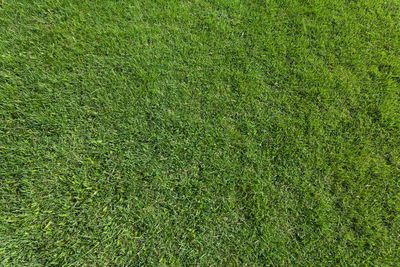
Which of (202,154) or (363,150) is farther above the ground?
(363,150)

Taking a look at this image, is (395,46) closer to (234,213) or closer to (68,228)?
(234,213)

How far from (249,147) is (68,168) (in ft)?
6.71

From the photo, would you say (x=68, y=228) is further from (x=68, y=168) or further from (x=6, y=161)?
(x=6, y=161)

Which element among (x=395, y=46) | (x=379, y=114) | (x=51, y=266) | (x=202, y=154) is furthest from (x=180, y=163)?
(x=395, y=46)

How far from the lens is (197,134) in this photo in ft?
8.04

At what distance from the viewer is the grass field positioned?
1.99m

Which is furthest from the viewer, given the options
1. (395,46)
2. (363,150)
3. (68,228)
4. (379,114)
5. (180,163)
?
(395,46)

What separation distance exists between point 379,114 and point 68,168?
156 inches

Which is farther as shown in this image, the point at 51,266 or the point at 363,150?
the point at 363,150

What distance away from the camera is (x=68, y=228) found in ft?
6.29

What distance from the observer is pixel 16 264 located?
5.77 feet

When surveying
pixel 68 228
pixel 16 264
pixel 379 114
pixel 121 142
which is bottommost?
pixel 16 264

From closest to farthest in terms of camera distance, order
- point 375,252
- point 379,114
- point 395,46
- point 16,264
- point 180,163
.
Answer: point 16,264 < point 375,252 < point 180,163 < point 379,114 < point 395,46

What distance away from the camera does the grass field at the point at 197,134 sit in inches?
78.2
